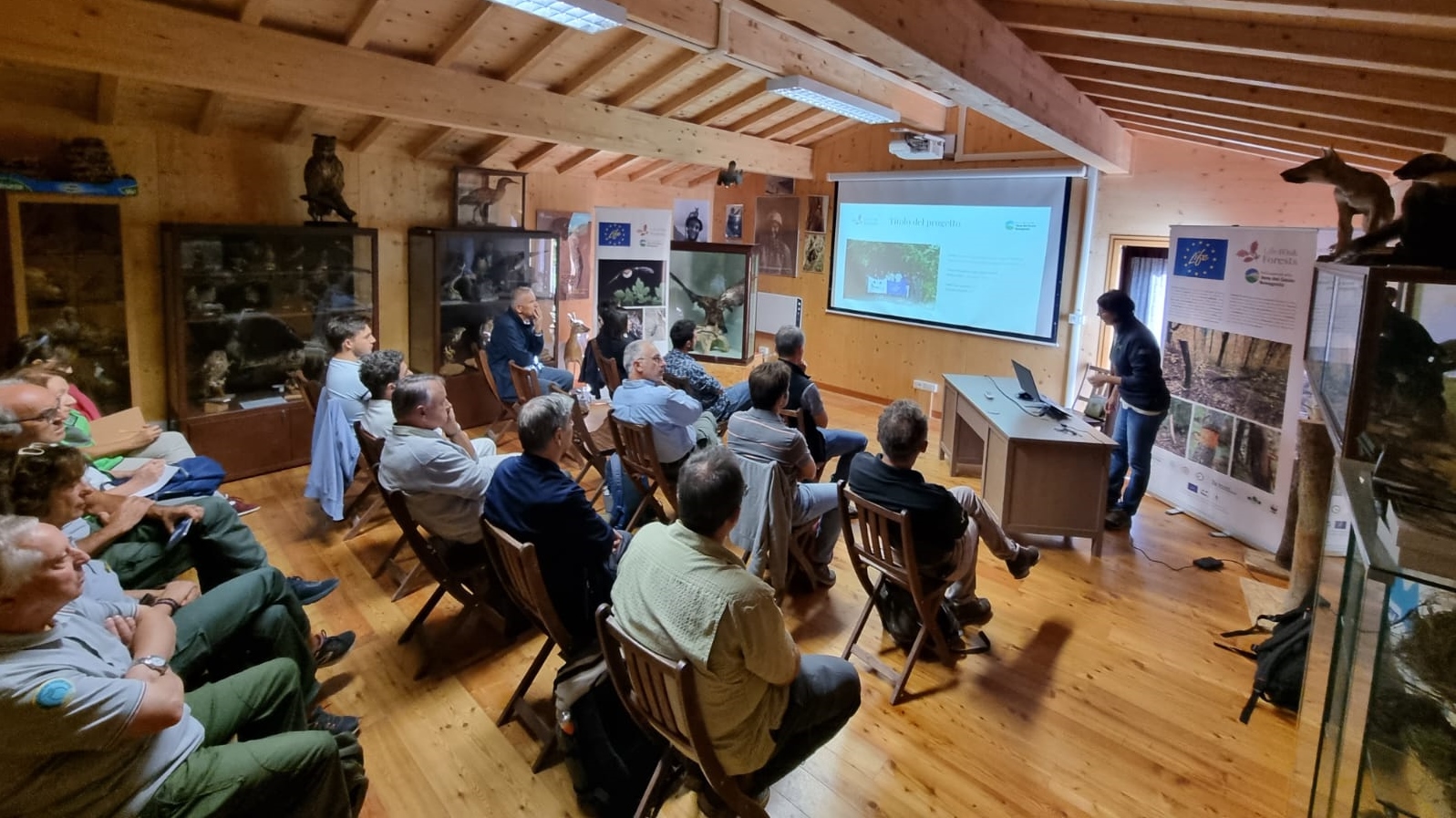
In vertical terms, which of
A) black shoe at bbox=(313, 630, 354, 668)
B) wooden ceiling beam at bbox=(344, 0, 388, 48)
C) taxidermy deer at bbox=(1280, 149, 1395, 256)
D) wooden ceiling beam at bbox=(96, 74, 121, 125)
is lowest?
black shoe at bbox=(313, 630, 354, 668)

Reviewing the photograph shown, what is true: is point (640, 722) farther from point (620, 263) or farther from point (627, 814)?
point (620, 263)

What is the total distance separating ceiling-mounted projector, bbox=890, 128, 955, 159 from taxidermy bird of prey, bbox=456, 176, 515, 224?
342cm

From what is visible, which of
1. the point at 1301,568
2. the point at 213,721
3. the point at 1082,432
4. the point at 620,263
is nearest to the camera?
the point at 213,721


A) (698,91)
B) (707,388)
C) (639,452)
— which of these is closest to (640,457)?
(639,452)

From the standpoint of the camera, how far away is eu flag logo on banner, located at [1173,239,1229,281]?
4695 mm

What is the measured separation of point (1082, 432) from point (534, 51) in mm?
3918

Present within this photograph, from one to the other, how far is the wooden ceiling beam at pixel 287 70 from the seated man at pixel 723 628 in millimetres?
3435

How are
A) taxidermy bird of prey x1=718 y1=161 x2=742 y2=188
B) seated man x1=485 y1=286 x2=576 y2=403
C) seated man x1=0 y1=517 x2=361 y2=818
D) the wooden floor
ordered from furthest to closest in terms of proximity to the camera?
taxidermy bird of prey x1=718 y1=161 x2=742 y2=188, seated man x1=485 y1=286 x2=576 y2=403, the wooden floor, seated man x1=0 y1=517 x2=361 y2=818

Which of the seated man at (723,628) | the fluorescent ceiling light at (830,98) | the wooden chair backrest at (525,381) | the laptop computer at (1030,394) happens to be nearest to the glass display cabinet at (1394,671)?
the seated man at (723,628)

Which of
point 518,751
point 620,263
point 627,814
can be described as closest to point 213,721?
point 518,751

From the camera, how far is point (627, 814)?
7.54 feet

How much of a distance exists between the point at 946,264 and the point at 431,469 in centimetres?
567

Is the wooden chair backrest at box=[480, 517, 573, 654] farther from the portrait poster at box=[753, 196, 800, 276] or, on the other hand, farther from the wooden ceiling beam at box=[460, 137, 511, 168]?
the portrait poster at box=[753, 196, 800, 276]

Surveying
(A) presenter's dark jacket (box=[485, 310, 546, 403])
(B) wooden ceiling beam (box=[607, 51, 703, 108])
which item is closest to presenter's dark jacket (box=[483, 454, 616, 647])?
(A) presenter's dark jacket (box=[485, 310, 546, 403])
